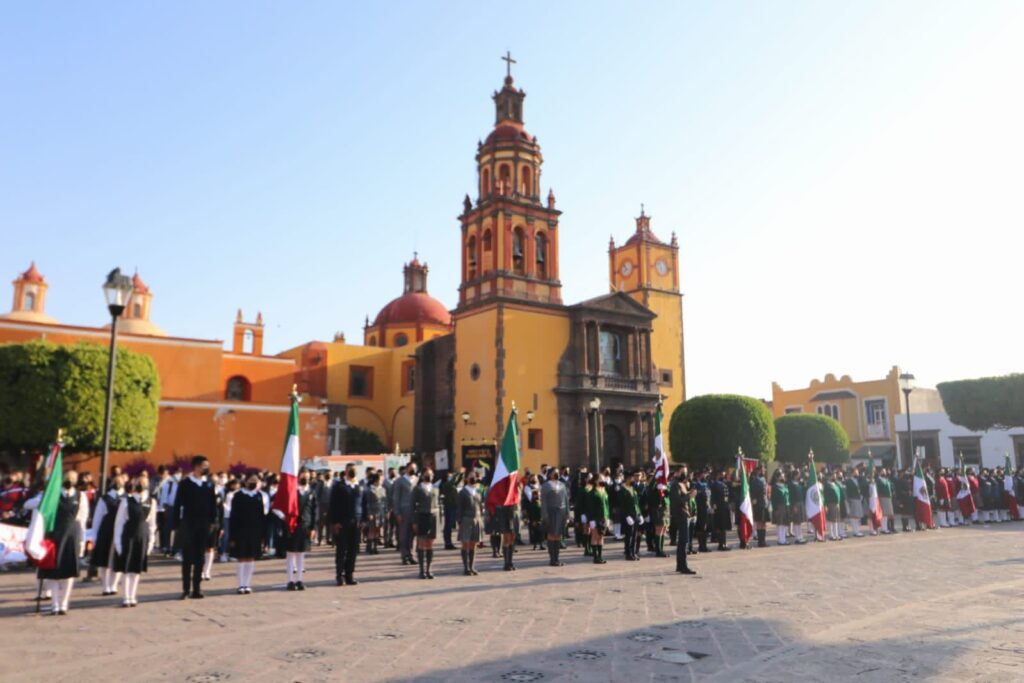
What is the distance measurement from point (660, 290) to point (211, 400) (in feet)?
89.7

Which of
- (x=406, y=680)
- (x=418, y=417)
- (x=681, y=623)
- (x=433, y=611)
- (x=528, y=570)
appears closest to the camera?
(x=406, y=680)

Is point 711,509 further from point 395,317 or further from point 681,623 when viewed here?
point 395,317

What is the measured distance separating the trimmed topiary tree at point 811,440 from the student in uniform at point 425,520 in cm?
3830

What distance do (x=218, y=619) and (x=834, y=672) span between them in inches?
280

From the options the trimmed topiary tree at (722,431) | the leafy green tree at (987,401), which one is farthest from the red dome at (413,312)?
the leafy green tree at (987,401)

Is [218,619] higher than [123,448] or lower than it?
lower

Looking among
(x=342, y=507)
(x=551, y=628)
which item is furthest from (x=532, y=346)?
(x=551, y=628)

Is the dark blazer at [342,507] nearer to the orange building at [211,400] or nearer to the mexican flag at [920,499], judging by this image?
the mexican flag at [920,499]

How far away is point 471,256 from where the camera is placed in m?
41.6

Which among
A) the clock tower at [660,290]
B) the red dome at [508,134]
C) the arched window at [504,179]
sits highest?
the red dome at [508,134]

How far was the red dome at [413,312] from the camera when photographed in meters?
58.4

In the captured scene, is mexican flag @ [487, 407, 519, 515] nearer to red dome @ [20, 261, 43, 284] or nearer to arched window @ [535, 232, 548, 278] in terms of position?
arched window @ [535, 232, 548, 278]

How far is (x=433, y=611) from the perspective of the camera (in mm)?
9828

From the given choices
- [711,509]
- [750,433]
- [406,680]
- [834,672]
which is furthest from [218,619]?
[750,433]
